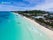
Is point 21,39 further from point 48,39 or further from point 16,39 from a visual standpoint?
point 48,39

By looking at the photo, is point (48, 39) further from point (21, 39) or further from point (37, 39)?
point (21, 39)

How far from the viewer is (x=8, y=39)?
14.9m

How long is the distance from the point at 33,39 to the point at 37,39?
418mm

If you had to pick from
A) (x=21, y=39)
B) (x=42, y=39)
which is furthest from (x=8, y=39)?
(x=42, y=39)

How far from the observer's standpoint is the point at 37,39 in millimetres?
14805

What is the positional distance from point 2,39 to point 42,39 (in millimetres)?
4185

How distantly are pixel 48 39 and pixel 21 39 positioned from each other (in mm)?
2791

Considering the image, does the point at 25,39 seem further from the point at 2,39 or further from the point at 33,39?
the point at 2,39

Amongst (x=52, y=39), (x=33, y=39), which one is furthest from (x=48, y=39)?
(x=33, y=39)

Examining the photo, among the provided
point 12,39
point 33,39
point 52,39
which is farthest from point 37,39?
point 12,39

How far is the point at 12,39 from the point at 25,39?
136 cm

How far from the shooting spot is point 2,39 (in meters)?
14.9

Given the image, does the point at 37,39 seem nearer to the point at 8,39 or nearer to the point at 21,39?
the point at 21,39

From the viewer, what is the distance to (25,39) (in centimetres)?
1489
